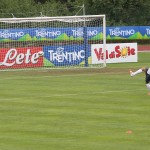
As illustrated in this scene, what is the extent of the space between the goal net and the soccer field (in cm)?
685

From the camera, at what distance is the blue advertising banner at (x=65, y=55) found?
41.2m

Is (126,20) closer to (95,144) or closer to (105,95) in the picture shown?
(105,95)

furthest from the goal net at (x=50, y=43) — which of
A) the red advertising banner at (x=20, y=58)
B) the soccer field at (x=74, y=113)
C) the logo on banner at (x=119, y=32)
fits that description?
the logo on banner at (x=119, y=32)

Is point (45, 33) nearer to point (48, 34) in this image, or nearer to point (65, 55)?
point (48, 34)

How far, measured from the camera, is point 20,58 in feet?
132

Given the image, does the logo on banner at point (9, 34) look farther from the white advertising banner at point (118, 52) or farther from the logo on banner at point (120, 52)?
the logo on banner at point (120, 52)

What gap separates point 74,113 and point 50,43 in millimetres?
22787

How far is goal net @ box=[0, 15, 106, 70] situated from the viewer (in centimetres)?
4034

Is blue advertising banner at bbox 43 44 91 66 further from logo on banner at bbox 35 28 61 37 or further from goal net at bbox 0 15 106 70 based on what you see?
logo on banner at bbox 35 28 61 37

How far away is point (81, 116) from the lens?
1959 centimetres

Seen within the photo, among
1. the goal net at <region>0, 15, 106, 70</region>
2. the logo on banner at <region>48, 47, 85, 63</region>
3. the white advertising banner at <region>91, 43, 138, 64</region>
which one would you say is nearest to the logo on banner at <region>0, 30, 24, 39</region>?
the goal net at <region>0, 15, 106, 70</region>

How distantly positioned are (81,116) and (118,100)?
4053 millimetres

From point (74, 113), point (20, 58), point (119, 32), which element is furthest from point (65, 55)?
point (74, 113)

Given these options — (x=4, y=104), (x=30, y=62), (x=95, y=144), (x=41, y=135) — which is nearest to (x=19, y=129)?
(x=41, y=135)
